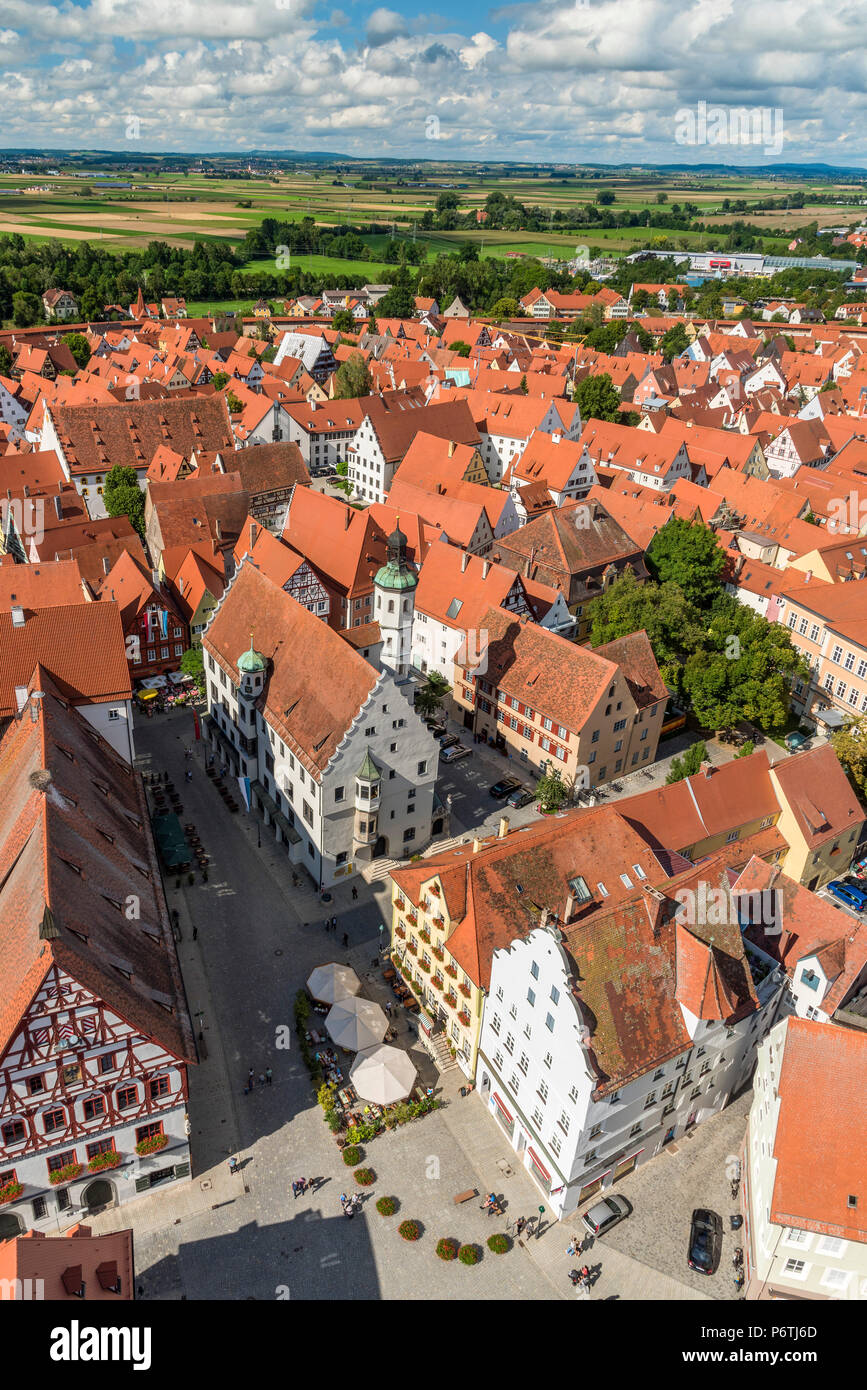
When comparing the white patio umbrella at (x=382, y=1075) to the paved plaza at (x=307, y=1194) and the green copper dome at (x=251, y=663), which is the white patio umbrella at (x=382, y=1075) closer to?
the paved plaza at (x=307, y=1194)

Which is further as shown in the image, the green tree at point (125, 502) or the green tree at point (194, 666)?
the green tree at point (125, 502)

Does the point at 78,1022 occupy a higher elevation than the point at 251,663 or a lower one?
lower

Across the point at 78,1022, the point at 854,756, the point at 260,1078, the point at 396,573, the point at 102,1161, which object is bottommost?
the point at 260,1078

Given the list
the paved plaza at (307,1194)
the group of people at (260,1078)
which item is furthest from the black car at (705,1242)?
the group of people at (260,1078)

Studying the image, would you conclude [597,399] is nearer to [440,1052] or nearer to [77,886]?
[440,1052]

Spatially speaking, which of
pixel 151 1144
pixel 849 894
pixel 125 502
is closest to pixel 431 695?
pixel 849 894

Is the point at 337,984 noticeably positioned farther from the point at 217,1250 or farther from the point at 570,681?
the point at 570,681

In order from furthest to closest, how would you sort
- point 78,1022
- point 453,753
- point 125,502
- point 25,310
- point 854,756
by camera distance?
point 25,310 < point 125,502 < point 453,753 < point 854,756 < point 78,1022
